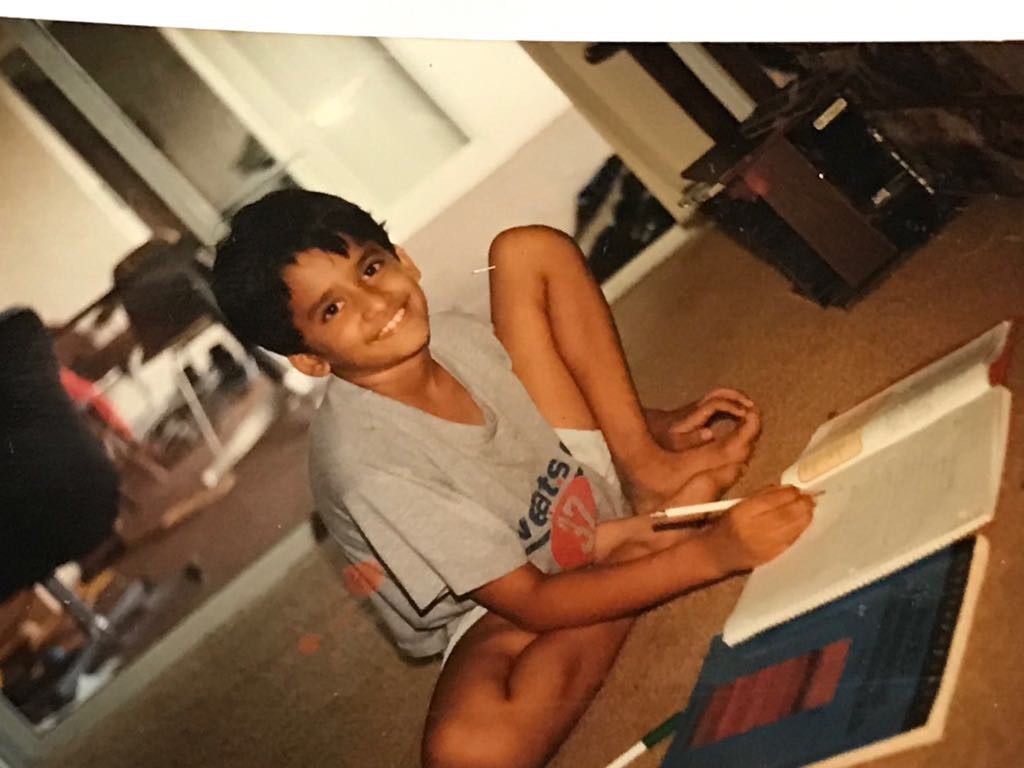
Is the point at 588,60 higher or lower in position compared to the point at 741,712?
higher

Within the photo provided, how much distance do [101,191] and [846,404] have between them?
0.39 m

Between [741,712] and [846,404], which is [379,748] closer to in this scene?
[741,712]

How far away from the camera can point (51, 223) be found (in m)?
0.45

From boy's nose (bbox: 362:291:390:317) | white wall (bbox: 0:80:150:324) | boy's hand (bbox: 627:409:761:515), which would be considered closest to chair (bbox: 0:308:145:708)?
white wall (bbox: 0:80:150:324)

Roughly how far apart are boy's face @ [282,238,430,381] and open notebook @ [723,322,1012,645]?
0.21m

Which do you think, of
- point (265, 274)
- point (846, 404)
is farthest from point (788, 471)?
point (265, 274)

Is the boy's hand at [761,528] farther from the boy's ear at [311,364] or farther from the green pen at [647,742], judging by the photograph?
the boy's ear at [311,364]

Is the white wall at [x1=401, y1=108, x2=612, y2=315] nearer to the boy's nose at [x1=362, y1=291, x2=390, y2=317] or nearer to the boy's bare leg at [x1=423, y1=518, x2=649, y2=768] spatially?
the boy's nose at [x1=362, y1=291, x2=390, y2=317]

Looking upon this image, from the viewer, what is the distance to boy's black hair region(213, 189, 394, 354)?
Result: 1.49 ft

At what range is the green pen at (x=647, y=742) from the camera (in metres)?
0.43

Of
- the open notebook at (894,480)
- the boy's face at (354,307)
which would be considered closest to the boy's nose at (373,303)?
the boy's face at (354,307)

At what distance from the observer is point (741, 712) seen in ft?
1.35

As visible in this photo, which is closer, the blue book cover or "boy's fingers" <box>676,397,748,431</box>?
the blue book cover

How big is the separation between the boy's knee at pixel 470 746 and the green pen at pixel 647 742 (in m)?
0.05
